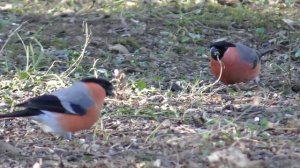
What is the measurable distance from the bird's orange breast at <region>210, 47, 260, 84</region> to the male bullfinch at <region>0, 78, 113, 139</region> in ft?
5.58

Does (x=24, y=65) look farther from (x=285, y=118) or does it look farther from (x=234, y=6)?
(x=234, y=6)

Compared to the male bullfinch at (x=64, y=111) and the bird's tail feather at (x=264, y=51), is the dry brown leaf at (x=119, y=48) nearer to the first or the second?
the bird's tail feather at (x=264, y=51)

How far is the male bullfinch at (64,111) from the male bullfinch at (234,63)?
172 centimetres

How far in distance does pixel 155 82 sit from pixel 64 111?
159cm

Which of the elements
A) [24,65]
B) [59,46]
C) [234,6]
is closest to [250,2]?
[234,6]

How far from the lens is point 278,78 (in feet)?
20.8

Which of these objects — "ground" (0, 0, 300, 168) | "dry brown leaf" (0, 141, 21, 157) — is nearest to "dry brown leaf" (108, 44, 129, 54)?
"ground" (0, 0, 300, 168)

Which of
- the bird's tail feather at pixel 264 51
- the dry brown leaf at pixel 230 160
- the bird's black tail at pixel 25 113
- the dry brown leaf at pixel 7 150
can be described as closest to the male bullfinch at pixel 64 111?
the bird's black tail at pixel 25 113

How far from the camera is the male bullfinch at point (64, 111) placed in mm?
4547

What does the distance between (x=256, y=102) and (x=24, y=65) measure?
6.41 ft

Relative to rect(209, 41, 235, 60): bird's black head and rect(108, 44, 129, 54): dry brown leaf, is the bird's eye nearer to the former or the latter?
rect(209, 41, 235, 60): bird's black head

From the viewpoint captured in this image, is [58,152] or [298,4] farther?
[298,4]

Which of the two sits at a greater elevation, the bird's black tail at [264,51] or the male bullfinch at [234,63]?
the male bullfinch at [234,63]

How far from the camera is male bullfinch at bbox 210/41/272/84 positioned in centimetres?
624
